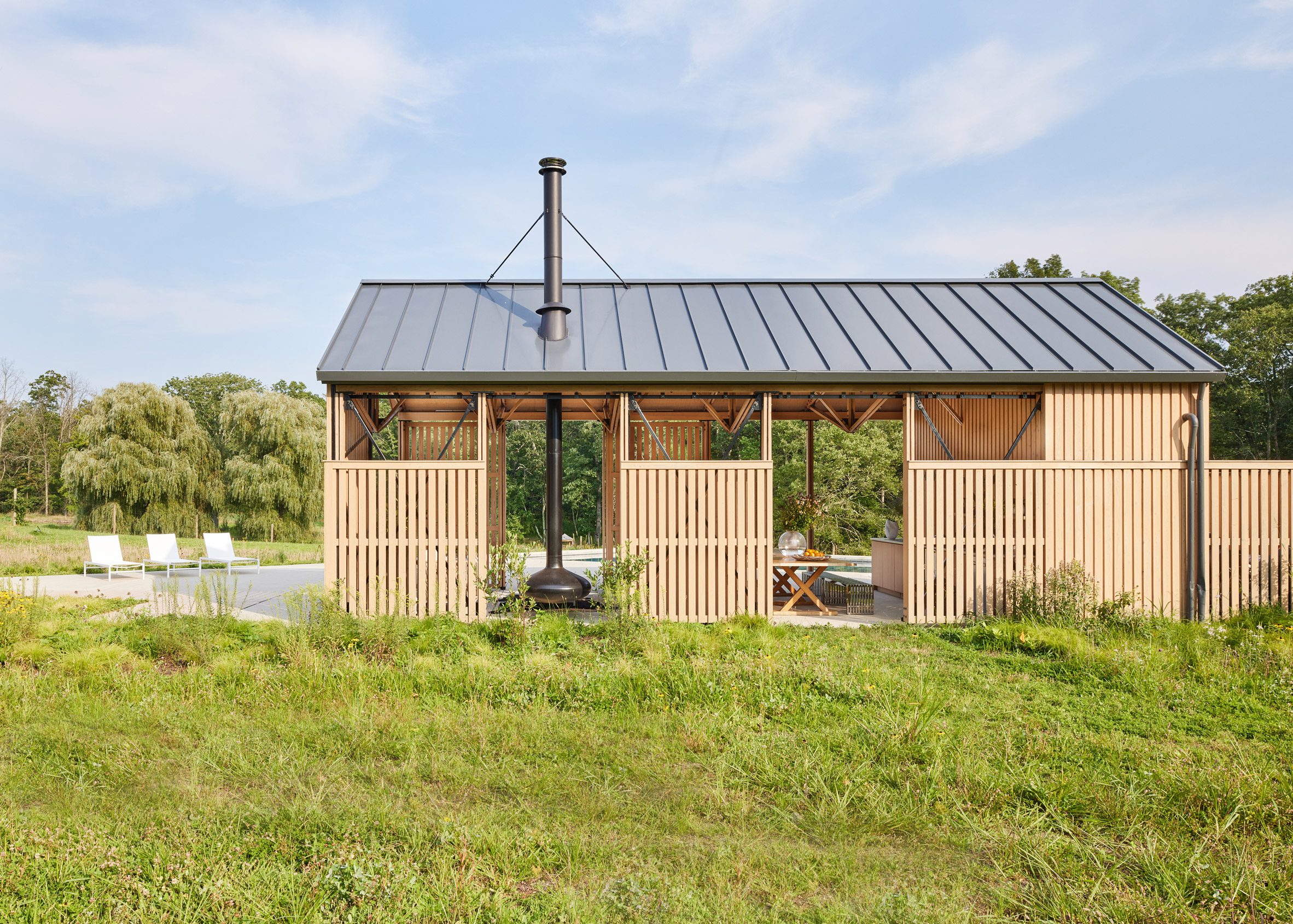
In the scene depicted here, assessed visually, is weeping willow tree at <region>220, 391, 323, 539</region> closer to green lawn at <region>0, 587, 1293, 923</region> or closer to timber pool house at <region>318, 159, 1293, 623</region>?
timber pool house at <region>318, 159, 1293, 623</region>

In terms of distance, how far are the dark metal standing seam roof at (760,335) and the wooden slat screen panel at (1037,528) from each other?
119 cm

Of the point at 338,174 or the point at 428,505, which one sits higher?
the point at 338,174

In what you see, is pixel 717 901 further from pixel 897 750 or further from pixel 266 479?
pixel 266 479

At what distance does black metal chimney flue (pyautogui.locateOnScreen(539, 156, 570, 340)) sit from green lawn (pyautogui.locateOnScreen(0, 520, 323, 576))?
35.9ft

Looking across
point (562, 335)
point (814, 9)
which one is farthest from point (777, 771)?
point (814, 9)

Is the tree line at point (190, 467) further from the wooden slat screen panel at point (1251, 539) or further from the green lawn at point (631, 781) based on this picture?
the wooden slat screen panel at point (1251, 539)

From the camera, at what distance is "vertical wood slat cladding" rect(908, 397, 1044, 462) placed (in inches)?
392

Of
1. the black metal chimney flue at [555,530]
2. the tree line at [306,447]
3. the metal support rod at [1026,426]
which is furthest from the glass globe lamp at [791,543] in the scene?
the tree line at [306,447]

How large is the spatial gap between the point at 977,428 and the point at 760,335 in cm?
415

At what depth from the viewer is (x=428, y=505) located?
342 inches

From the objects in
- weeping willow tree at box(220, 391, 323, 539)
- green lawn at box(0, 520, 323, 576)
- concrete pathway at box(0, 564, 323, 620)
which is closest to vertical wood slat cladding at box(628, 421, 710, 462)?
concrete pathway at box(0, 564, 323, 620)

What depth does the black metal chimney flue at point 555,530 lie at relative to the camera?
356 inches

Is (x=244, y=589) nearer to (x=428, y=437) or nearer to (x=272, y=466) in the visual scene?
(x=428, y=437)

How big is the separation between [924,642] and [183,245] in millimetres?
24508
